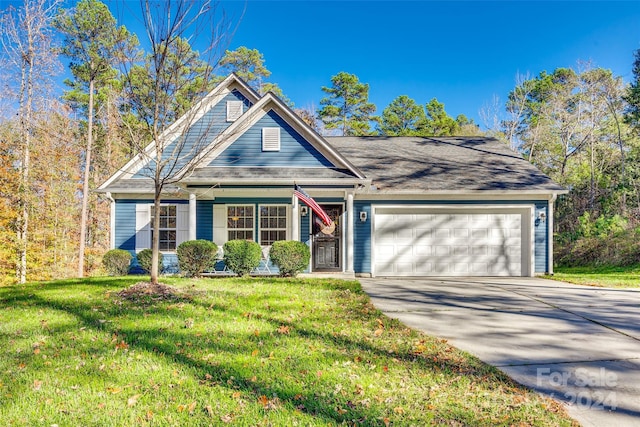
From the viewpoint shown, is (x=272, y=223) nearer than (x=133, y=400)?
No

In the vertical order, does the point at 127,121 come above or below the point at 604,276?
above

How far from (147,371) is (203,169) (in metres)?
8.02

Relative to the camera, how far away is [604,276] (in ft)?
37.6

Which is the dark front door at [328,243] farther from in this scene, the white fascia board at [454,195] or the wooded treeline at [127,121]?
the wooded treeline at [127,121]

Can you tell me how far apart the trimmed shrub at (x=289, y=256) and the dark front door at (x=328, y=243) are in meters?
1.62

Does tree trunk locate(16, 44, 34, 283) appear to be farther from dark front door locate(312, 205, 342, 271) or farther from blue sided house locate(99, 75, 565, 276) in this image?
dark front door locate(312, 205, 342, 271)

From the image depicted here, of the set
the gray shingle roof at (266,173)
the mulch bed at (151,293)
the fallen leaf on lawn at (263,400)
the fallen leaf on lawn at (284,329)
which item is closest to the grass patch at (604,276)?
the gray shingle roof at (266,173)

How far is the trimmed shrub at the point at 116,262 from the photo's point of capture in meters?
10.5

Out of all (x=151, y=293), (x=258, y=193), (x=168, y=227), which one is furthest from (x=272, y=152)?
(x=151, y=293)

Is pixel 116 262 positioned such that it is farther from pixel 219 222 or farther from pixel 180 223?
pixel 219 222

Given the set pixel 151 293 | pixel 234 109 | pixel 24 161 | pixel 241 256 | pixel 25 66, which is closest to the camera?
pixel 151 293

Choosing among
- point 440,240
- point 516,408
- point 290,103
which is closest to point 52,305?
point 516,408

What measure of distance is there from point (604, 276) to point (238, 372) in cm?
1251

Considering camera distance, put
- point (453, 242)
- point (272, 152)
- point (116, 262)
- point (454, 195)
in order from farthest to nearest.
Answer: point (453, 242) → point (454, 195) → point (272, 152) → point (116, 262)
